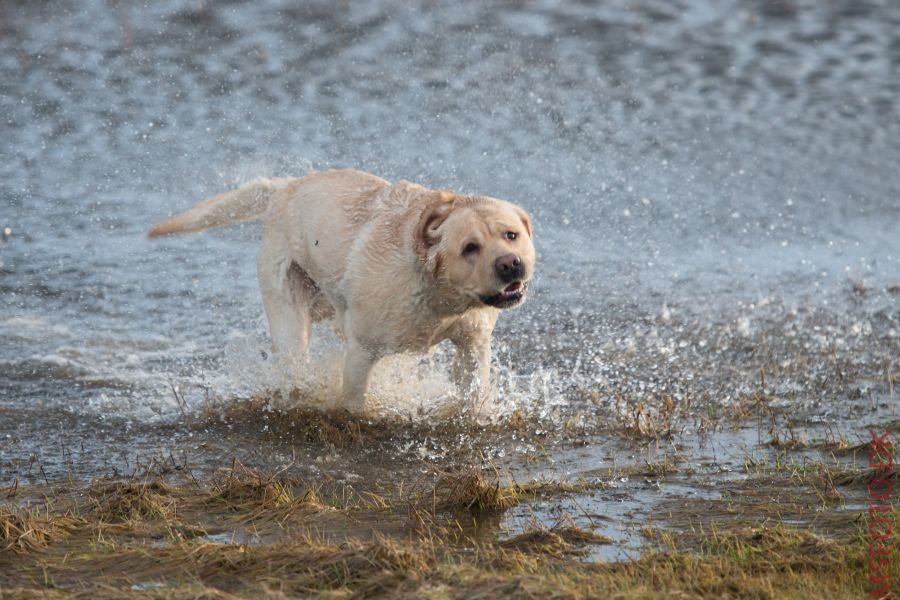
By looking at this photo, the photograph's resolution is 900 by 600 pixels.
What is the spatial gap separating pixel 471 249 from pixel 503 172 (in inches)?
287

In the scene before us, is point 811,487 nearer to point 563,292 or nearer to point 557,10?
point 563,292

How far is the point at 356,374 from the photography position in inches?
248

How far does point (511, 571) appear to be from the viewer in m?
4.02

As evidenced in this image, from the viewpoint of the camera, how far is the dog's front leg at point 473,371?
631cm

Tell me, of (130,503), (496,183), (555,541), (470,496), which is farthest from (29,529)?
(496,183)

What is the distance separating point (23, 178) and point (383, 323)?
809 centimetres

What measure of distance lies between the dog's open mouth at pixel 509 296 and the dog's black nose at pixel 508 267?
54 mm

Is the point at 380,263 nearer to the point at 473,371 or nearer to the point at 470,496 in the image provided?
the point at 473,371

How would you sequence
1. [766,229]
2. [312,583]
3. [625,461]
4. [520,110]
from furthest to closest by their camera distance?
[520,110], [766,229], [625,461], [312,583]

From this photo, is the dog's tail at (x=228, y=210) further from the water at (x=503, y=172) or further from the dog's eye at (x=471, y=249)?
the dog's eye at (x=471, y=249)

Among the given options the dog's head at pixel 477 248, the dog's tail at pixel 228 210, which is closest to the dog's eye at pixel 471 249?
→ the dog's head at pixel 477 248

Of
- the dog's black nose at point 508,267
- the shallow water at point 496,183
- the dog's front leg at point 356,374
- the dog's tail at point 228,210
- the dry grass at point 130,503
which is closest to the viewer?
the dry grass at point 130,503

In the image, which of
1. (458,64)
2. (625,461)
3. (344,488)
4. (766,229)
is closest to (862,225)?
(766,229)

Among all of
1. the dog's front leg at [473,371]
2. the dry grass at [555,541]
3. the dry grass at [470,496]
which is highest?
the dry grass at [555,541]
